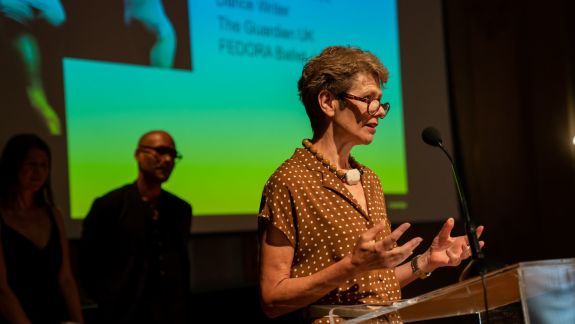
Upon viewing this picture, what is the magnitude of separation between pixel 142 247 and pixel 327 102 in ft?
7.18

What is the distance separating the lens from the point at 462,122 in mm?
6434

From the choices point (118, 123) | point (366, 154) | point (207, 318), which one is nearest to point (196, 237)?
point (207, 318)

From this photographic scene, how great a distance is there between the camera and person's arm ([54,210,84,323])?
13.0ft

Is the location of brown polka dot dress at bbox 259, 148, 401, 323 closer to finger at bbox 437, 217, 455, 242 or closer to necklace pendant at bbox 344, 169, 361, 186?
necklace pendant at bbox 344, 169, 361, 186

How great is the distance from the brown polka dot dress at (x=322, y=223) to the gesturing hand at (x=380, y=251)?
0.87ft

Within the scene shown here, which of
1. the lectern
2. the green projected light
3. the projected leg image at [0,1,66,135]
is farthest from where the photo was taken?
the green projected light

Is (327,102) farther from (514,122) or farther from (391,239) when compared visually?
(514,122)

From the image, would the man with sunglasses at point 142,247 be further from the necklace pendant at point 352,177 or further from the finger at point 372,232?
the finger at point 372,232

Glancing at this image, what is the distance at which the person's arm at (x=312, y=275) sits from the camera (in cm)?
190

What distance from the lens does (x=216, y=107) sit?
474 cm

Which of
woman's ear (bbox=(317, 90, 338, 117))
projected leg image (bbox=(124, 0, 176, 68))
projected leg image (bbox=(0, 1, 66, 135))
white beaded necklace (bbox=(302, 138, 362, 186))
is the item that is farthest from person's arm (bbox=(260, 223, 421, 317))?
projected leg image (bbox=(124, 0, 176, 68))

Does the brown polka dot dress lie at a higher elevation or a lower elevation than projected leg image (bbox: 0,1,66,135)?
lower

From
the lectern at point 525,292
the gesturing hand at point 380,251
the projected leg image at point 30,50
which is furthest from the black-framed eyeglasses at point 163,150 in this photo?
the lectern at point 525,292

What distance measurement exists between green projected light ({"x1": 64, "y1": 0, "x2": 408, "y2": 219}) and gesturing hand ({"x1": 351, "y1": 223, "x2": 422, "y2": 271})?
2.59 metres
